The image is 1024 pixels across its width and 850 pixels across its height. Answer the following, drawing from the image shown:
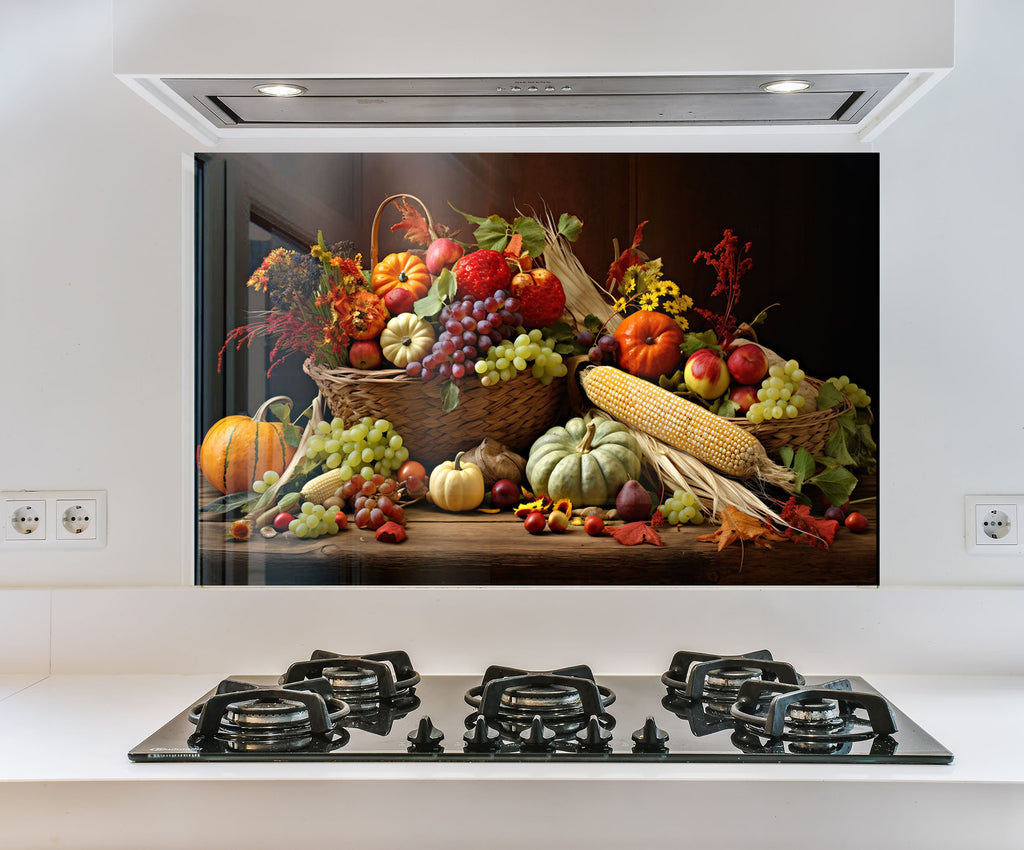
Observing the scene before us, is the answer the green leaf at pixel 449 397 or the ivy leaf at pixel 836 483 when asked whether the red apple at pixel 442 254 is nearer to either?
the green leaf at pixel 449 397

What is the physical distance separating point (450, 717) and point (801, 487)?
2.20 feet

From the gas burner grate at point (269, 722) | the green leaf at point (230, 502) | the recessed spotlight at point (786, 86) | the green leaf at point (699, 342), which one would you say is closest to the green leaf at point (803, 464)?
the green leaf at point (699, 342)

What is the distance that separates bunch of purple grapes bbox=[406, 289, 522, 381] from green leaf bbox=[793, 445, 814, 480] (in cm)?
51

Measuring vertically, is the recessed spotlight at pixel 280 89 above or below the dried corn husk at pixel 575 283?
above

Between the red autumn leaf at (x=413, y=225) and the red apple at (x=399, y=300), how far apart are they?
86mm

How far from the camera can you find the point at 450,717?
102 centimetres

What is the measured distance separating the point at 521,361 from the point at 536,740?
593 mm

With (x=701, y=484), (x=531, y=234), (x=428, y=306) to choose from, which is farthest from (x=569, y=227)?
(x=701, y=484)

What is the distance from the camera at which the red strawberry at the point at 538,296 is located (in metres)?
1.28

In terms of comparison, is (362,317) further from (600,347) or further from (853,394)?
(853,394)

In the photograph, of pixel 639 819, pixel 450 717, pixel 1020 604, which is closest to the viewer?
pixel 639 819

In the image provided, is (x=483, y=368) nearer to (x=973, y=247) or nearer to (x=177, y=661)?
(x=177, y=661)

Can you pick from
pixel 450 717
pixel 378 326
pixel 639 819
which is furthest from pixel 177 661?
pixel 639 819

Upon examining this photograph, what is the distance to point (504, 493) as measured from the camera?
1276mm
